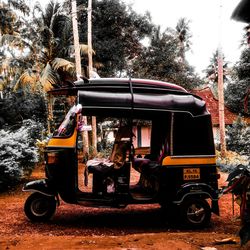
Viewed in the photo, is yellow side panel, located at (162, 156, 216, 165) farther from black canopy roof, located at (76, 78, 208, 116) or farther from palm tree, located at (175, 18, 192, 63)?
palm tree, located at (175, 18, 192, 63)

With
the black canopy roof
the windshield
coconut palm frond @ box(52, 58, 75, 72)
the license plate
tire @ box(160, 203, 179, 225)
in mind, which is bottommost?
tire @ box(160, 203, 179, 225)

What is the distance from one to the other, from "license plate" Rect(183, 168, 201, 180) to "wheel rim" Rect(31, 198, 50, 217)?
111 inches

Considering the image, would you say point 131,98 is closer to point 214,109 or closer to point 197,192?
point 197,192

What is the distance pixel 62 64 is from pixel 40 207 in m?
13.6

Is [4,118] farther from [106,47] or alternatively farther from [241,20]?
[241,20]

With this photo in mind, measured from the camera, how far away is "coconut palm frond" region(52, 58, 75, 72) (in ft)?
63.9

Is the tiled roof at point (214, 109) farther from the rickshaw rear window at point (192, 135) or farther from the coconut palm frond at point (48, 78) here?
the rickshaw rear window at point (192, 135)

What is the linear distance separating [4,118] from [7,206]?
13.1 m

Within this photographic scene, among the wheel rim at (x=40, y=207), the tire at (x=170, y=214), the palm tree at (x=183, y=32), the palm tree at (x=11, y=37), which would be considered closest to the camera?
the wheel rim at (x=40, y=207)

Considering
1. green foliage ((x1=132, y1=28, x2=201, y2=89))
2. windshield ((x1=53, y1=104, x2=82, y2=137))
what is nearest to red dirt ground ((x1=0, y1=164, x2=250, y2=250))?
windshield ((x1=53, y1=104, x2=82, y2=137))

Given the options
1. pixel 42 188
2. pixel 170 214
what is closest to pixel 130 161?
pixel 42 188

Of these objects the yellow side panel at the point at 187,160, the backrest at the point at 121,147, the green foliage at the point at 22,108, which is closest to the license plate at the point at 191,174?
the yellow side panel at the point at 187,160

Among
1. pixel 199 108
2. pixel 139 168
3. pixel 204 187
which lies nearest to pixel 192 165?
pixel 204 187

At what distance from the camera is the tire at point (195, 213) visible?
22.4ft
